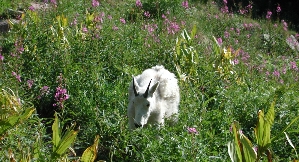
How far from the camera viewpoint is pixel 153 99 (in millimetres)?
5734

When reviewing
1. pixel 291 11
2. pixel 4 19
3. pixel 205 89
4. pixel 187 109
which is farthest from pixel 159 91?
pixel 291 11

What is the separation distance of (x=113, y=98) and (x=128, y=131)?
→ 1094 millimetres

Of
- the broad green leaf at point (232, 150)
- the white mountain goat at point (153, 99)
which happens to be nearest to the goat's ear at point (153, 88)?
the white mountain goat at point (153, 99)

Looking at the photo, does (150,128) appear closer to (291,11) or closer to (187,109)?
(187,109)

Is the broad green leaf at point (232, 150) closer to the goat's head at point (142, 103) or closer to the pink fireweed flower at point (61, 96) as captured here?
the goat's head at point (142, 103)

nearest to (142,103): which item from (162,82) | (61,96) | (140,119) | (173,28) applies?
(140,119)

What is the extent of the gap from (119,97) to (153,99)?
3.03 feet

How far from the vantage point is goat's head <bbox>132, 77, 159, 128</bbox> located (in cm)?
540

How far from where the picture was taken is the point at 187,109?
6.04 meters

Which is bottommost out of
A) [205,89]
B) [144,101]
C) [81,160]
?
[81,160]

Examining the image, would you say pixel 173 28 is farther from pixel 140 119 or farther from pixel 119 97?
pixel 140 119

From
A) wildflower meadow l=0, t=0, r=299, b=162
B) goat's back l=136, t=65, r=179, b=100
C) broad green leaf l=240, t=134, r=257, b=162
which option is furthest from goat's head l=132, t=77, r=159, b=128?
broad green leaf l=240, t=134, r=257, b=162

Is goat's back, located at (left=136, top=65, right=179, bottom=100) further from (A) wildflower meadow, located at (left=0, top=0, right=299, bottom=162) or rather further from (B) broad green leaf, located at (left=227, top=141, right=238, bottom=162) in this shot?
(B) broad green leaf, located at (left=227, top=141, right=238, bottom=162)

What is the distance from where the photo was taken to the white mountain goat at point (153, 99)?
5496mm
